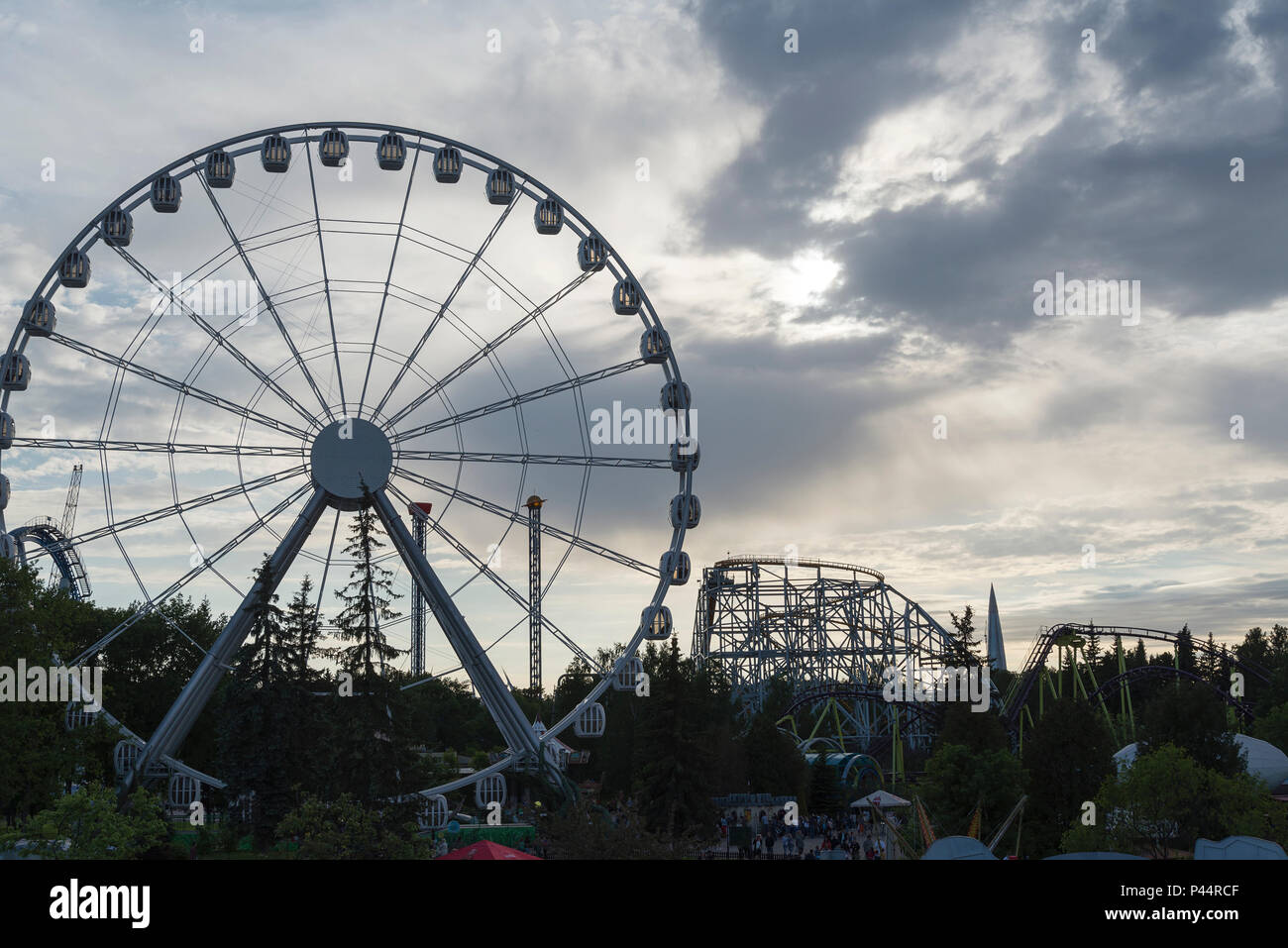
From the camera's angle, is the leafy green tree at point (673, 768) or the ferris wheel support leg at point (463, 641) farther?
the leafy green tree at point (673, 768)

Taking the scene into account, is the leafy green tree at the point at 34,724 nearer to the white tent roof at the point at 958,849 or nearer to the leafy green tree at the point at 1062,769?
the white tent roof at the point at 958,849

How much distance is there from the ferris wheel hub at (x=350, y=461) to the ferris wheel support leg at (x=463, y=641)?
2.01ft

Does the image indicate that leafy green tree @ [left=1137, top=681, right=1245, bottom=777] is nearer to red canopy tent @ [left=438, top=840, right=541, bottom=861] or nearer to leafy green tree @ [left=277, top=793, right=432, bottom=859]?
red canopy tent @ [left=438, top=840, right=541, bottom=861]

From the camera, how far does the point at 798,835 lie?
51375 mm

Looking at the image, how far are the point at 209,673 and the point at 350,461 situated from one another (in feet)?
25.9

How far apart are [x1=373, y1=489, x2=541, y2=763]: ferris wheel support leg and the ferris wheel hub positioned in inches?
24.1

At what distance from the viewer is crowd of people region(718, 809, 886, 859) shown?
43.9 meters

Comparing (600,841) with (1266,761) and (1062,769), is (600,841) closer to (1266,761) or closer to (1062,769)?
(1062,769)

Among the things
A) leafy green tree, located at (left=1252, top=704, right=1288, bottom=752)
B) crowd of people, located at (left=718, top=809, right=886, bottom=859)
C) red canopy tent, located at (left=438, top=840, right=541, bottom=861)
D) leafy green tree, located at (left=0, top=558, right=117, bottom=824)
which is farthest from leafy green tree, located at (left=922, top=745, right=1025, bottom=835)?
leafy green tree, located at (left=1252, top=704, right=1288, bottom=752)

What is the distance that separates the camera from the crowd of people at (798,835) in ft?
144

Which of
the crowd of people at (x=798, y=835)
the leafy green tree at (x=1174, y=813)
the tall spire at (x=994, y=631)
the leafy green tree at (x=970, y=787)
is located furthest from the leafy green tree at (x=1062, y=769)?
the tall spire at (x=994, y=631)
